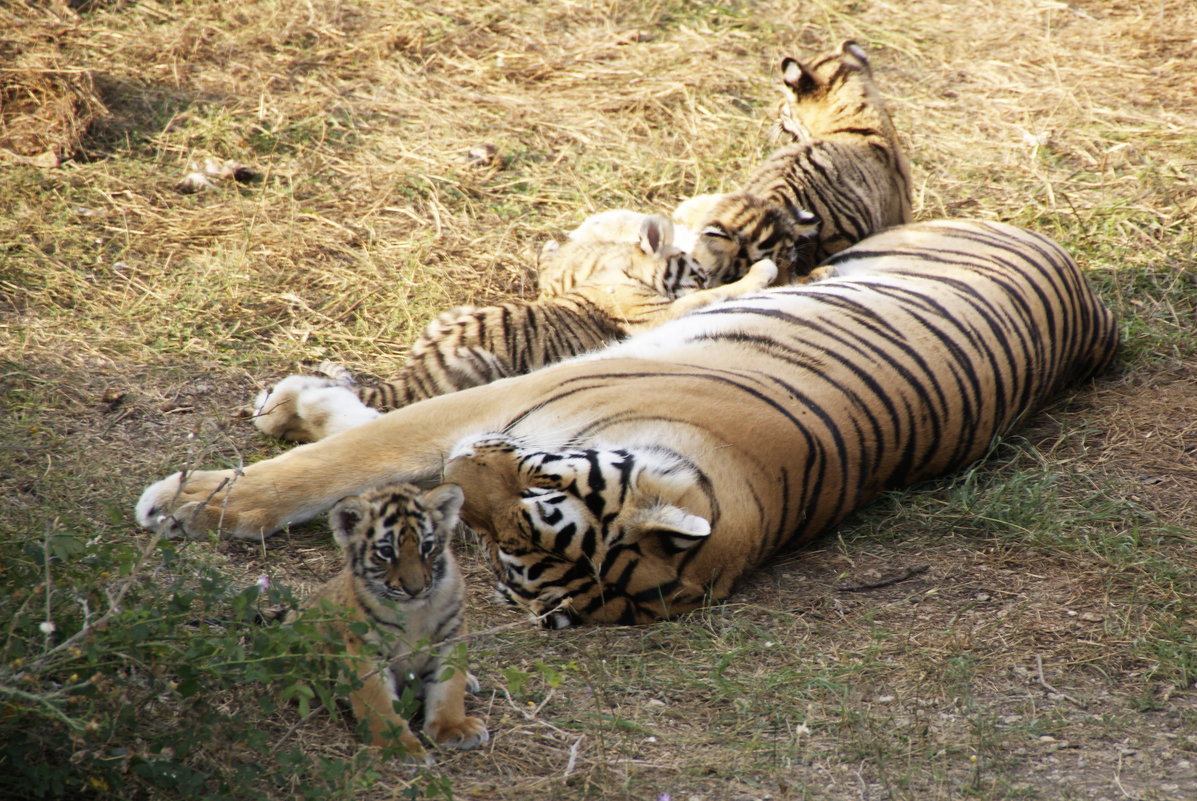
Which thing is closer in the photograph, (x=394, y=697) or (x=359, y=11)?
(x=394, y=697)

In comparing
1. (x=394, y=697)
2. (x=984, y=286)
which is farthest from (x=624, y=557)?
(x=984, y=286)

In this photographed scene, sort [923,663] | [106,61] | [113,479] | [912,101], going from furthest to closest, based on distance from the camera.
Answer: [912,101], [106,61], [113,479], [923,663]

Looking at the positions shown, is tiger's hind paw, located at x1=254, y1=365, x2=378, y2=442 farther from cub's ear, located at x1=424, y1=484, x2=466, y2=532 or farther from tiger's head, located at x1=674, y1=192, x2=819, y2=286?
tiger's head, located at x1=674, y1=192, x2=819, y2=286

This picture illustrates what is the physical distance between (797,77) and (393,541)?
125 inches

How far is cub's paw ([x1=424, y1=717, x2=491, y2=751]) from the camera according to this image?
2201 mm

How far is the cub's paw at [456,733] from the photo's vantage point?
7.22ft

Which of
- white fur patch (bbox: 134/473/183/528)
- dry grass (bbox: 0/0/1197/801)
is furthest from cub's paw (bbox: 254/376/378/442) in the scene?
white fur patch (bbox: 134/473/183/528)

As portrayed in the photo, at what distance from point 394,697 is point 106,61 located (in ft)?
14.3

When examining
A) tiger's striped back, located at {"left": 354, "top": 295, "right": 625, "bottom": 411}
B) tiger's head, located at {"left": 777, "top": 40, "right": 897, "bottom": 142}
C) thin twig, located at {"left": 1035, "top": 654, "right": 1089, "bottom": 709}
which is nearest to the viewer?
thin twig, located at {"left": 1035, "top": 654, "right": 1089, "bottom": 709}

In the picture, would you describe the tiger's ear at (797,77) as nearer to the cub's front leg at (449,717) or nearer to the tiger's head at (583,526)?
the tiger's head at (583,526)

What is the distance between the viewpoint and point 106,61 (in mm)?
5344

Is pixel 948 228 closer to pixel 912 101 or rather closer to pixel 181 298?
pixel 912 101

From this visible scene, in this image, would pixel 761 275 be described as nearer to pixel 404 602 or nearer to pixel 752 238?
pixel 752 238

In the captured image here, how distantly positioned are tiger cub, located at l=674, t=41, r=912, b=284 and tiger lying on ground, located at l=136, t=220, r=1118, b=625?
0.47m
